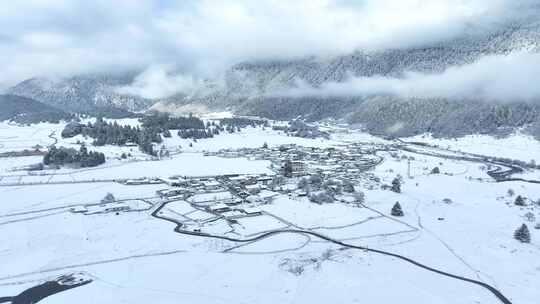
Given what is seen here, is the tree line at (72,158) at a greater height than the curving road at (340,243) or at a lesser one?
greater

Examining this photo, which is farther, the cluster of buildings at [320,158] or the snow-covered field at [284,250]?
the cluster of buildings at [320,158]

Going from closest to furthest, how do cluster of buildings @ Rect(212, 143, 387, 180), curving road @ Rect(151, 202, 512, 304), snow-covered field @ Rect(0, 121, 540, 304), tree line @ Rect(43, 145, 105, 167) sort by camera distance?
1. snow-covered field @ Rect(0, 121, 540, 304)
2. curving road @ Rect(151, 202, 512, 304)
3. cluster of buildings @ Rect(212, 143, 387, 180)
4. tree line @ Rect(43, 145, 105, 167)

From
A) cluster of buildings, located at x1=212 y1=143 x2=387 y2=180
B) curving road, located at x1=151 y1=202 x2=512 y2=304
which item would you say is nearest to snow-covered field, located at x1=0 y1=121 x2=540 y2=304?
curving road, located at x1=151 y1=202 x2=512 y2=304

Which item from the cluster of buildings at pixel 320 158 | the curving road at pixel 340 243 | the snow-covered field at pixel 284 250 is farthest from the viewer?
the cluster of buildings at pixel 320 158

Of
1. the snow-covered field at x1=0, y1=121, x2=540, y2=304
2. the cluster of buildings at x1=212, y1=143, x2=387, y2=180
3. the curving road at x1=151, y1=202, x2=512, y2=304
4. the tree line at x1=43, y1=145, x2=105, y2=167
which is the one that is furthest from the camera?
the tree line at x1=43, y1=145, x2=105, y2=167

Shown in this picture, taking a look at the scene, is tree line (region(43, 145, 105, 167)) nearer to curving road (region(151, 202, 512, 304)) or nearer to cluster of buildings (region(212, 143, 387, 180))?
cluster of buildings (region(212, 143, 387, 180))

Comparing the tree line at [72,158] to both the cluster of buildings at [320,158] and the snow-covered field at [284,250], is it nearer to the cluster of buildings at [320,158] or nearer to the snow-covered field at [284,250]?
the snow-covered field at [284,250]

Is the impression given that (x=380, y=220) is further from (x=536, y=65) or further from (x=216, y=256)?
(x=536, y=65)

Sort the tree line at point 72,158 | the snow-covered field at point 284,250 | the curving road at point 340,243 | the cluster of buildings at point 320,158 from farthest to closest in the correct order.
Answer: the tree line at point 72,158
the cluster of buildings at point 320,158
the curving road at point 340,243
the snow-covered field at point 284,250

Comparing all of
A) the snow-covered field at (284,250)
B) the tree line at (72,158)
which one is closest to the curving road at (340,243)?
the snow-covered field at (284,250)
